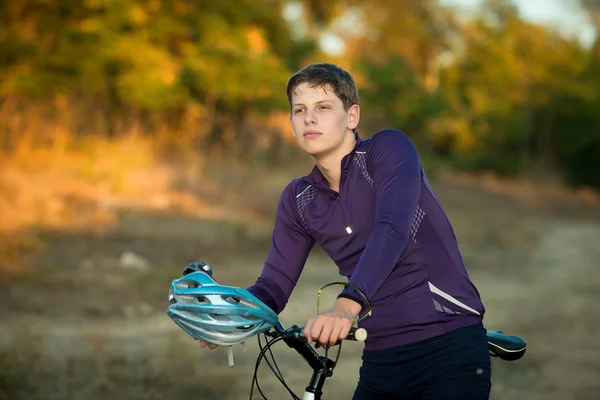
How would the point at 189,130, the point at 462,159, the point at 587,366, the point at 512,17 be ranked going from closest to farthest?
the point at 587,366, the point at 189,130, the point at 462,159, the point at 512,17

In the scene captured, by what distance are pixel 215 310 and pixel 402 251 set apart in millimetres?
712

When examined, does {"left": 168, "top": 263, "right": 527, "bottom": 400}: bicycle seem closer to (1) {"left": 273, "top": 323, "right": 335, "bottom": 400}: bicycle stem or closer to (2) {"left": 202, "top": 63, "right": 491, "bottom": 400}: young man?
(1) {"left": 273, "top": 323, "right": 335, "bottom": 400}: bicycle stem

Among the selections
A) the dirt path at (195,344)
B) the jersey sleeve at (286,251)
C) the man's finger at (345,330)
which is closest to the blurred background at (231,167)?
the dirt path at (195,344)

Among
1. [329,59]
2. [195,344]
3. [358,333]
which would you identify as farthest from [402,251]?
[329,59]

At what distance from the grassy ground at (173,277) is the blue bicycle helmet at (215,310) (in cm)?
536

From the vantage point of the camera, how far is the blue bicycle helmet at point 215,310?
2863 mm

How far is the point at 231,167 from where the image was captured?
29.4 meters

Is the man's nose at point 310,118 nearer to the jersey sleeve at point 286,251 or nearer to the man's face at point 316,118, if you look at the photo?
the man's face at point 316,118

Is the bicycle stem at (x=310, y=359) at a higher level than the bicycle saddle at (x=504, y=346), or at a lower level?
lower

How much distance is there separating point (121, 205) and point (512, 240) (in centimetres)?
1085

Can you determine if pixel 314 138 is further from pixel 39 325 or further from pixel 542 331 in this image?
pixel 542 331

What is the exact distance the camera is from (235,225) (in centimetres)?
2252

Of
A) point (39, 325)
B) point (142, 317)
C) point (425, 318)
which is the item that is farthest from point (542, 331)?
point (425, 318)

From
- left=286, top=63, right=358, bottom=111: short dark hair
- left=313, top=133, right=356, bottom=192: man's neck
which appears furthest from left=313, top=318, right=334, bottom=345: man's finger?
left=286, top=63, right=358, bottom=111: short dark hair
